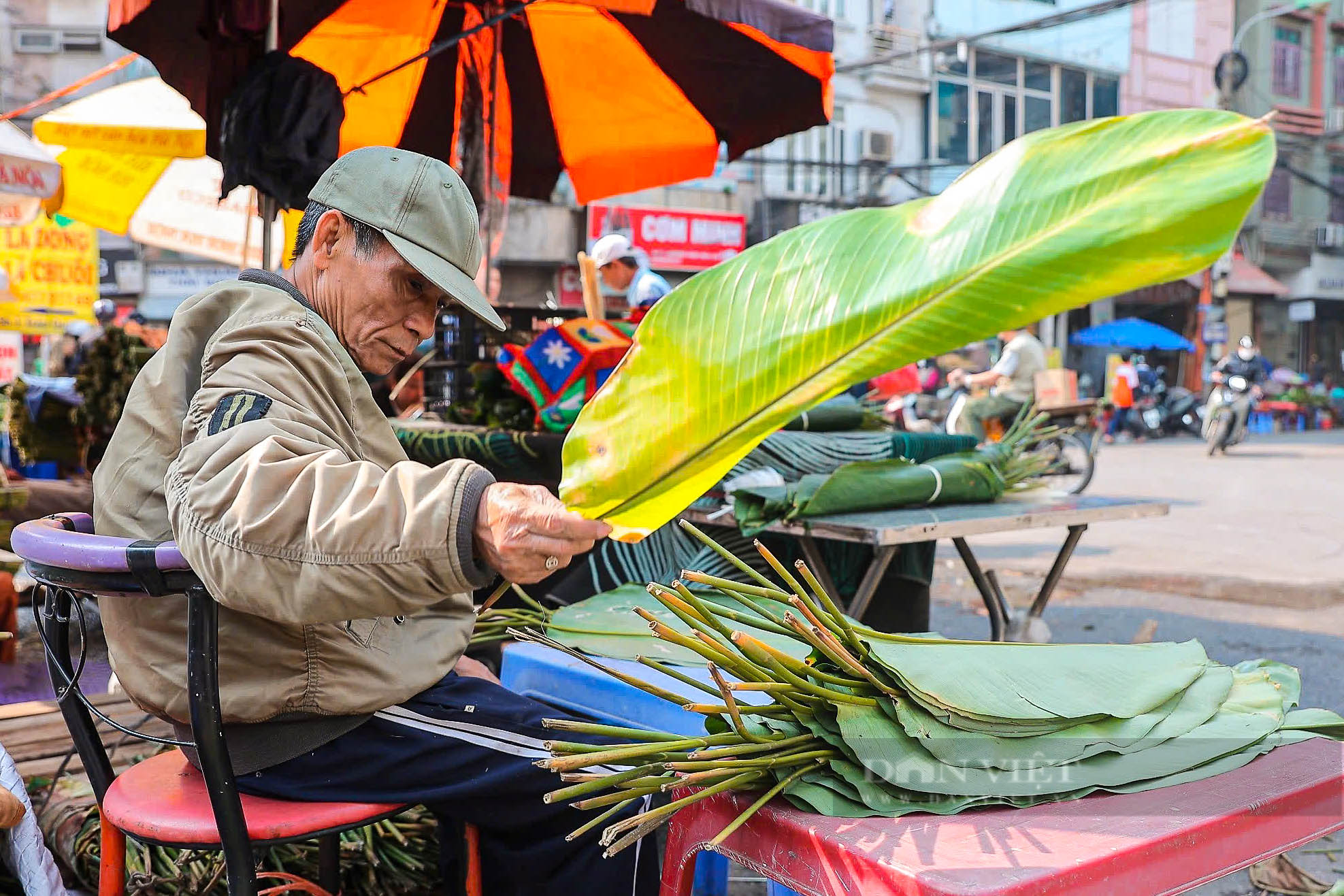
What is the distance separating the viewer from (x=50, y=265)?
7895mm

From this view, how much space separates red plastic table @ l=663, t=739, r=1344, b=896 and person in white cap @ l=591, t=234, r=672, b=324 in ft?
12.2

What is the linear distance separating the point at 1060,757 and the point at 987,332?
67 centimetres

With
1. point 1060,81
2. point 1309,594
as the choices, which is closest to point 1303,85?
point 1060,81

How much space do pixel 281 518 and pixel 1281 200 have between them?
2701 centimetres

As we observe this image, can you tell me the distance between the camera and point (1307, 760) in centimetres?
126

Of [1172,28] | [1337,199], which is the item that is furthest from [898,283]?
[1337,199]

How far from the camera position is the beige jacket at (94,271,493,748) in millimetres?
906

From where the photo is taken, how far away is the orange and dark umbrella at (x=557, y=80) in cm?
333

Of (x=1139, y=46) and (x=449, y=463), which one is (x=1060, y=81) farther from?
(x=449, y=463)

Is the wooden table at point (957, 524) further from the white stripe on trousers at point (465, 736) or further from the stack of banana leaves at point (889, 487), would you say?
the white stripe on trousers at point (465, 736)

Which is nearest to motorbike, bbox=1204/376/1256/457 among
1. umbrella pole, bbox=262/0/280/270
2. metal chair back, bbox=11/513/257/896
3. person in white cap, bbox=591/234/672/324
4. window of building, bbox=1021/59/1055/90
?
window of building, bbox=1021/59/1055/90

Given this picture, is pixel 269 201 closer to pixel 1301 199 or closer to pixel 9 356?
pixel 9 356

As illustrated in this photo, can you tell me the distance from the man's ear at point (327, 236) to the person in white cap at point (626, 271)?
11.1 feet

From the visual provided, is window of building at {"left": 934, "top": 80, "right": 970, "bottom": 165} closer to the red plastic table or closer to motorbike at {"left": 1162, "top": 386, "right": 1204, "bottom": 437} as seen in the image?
motorbike at {"left": 1162, "top": 386, "right": 1204, "bottom": 437}
